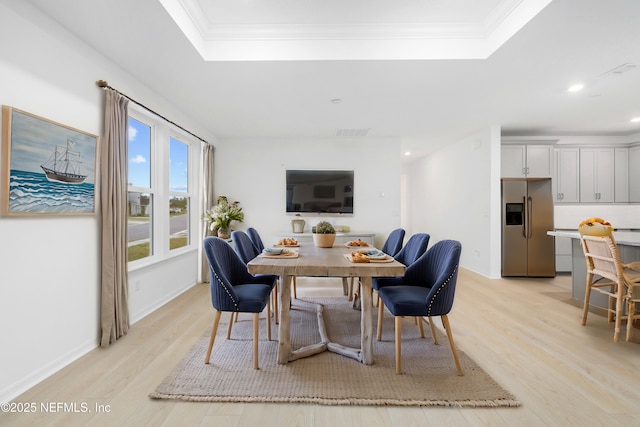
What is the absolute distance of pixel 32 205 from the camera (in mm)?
1935

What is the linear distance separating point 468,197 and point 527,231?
1.12m

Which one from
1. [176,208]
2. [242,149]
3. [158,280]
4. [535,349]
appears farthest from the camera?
[242,149]

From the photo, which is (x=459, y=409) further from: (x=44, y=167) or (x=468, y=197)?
(x=468, y=197)

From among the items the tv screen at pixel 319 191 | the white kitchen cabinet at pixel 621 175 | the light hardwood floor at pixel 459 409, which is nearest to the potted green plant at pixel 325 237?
the light hardwood floor at pixel 459 409

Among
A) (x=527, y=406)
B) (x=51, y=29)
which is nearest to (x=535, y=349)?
(x=527, y=406)

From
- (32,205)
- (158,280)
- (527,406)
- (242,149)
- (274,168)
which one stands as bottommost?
(527,406)

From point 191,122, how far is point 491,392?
4.64m

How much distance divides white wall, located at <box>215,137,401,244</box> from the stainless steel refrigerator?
72.9 inches

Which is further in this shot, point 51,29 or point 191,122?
point 191,122

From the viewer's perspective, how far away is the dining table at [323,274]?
1.98 metres

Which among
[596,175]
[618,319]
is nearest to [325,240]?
[618,319]

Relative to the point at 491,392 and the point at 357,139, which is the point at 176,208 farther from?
the point at 491,392

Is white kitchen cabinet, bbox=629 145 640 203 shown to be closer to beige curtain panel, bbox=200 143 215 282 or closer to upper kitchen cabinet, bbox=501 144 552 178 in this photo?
upper kitchen cabinet, bbox=501 144 552 178

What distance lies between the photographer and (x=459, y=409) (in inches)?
67.0
